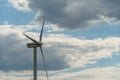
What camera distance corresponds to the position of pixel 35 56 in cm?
15312

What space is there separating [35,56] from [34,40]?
9.74 meters

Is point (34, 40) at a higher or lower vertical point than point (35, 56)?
higher

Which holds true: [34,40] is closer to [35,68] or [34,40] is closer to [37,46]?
[37,46]

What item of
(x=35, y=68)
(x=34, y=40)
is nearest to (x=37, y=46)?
(x=34, y=40)

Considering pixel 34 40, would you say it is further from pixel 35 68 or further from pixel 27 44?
pixel 35 68

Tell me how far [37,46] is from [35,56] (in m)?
8.21

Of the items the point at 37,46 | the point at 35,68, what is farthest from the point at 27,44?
the point at 35,68

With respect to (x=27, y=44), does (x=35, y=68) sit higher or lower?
lower

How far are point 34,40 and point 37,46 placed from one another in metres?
5.11

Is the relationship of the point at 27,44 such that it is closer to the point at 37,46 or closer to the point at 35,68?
the point at 37,46

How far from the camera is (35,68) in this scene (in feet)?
488

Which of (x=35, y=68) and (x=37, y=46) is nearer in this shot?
(x=35, y=68)

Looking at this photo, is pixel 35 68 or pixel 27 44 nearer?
pixel 35 68

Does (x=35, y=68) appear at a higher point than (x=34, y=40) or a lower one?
lower
